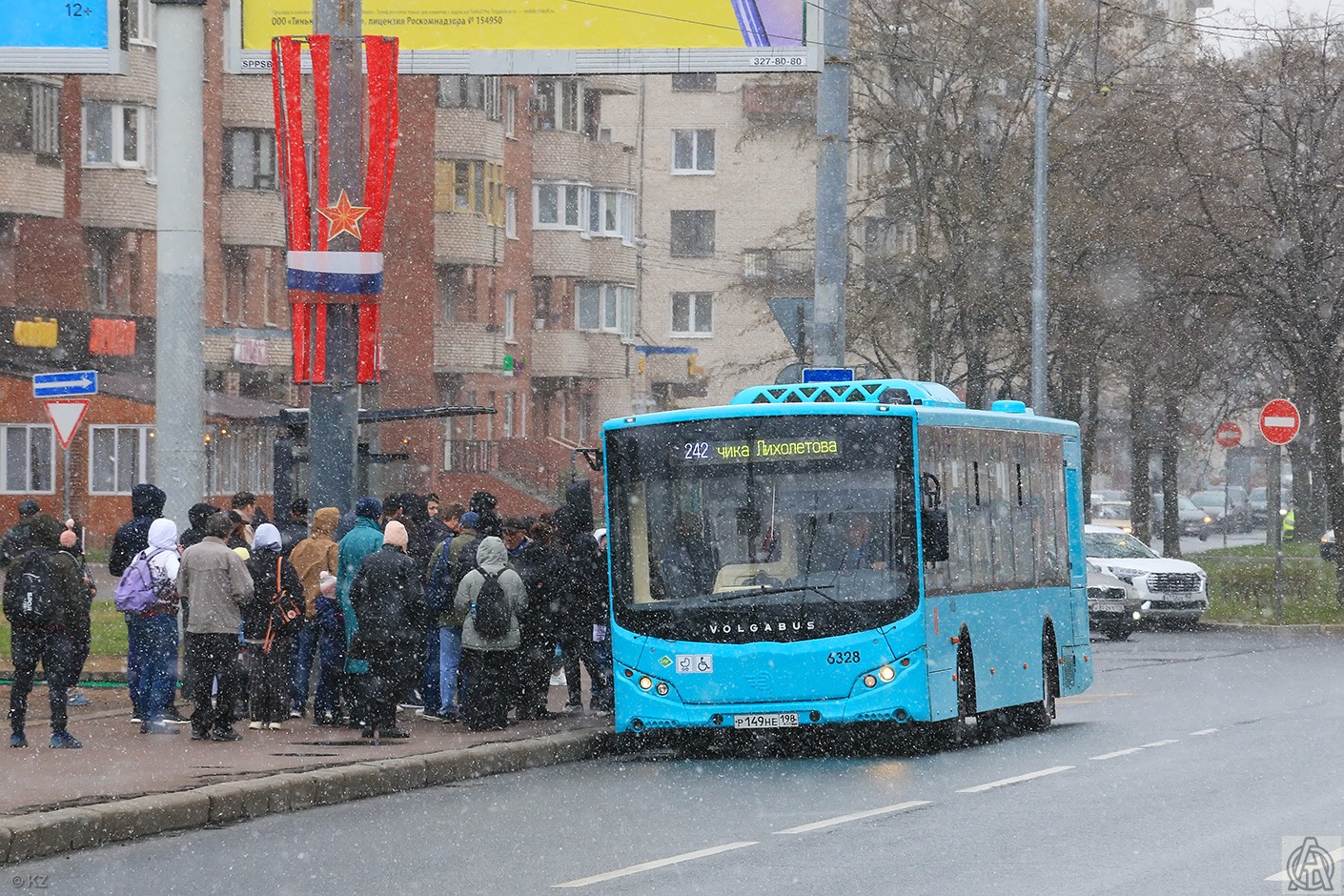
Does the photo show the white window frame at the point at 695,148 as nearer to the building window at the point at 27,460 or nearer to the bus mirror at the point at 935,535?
the building window at the point at 27,460

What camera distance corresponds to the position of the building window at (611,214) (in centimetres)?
7469

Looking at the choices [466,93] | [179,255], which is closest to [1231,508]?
[466,93]

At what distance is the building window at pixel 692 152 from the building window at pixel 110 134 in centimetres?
3124

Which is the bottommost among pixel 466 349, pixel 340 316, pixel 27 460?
pixel 27 460

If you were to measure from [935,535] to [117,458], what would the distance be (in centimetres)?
3988

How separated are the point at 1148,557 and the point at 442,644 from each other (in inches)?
751

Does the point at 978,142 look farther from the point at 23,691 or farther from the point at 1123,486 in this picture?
the point at 1123,486

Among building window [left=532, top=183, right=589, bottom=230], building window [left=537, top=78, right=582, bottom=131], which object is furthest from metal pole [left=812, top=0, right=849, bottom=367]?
building window [left=532, top=183, right=589, bottom=230]

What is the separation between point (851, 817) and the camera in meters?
13.3

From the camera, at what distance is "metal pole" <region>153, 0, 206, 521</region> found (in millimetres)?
20531

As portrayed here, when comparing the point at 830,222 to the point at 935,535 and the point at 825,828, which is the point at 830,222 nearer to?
the point at 935,535

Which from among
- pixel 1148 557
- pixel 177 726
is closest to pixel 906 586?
pixel 177 726

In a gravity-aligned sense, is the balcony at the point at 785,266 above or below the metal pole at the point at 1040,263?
above

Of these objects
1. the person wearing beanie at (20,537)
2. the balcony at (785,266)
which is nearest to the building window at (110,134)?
the balcony at (785,266)
